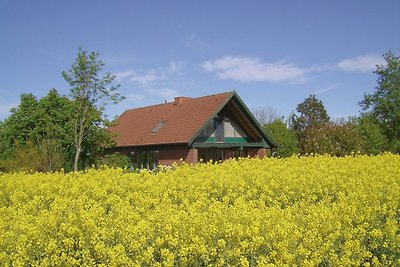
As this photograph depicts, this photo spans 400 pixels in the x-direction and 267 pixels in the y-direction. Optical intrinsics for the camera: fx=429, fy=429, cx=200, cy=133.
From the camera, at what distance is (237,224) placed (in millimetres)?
4535

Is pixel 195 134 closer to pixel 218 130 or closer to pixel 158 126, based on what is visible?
pixel 218 130

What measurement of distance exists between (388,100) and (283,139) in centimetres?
1210

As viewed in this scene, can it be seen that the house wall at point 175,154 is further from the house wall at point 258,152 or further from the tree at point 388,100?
the tree at point 388,100

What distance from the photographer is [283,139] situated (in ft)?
101

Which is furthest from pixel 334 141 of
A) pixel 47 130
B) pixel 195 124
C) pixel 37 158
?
pixel 37 158

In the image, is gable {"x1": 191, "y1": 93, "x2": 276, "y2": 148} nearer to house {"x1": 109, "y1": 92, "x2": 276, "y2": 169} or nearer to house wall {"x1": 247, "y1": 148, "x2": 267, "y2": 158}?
house {"x1": 109, "y1": 92, "x2": 276, "y2": 169}

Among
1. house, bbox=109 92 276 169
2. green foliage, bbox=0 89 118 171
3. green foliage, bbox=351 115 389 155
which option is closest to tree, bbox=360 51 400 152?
green foliage, bbox=351 115 389 155

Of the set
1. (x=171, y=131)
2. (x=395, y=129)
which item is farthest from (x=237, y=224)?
(x=395, y=129)

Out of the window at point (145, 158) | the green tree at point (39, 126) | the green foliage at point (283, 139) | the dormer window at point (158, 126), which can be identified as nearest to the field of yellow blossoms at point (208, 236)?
the green tree at point (39, 126)

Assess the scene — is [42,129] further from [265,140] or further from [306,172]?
[306,172]

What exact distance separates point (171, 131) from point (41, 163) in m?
8.61

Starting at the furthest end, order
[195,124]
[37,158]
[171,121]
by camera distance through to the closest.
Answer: [171,121] < [195,124] < [37,158]

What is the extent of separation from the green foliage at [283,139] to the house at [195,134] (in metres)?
1.71

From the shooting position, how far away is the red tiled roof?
2419 centimetres
